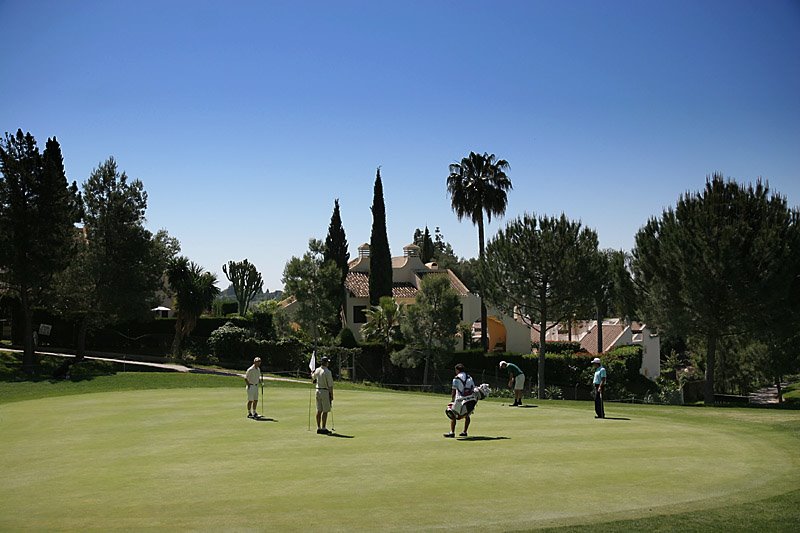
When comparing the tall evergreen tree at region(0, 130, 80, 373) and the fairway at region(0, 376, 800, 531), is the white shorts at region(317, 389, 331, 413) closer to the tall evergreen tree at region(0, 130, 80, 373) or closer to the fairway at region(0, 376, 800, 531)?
the fairway at region(0, 376, 800, 531)

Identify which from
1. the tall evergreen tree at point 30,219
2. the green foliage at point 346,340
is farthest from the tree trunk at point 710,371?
the tall evergreen tree at point 30,219

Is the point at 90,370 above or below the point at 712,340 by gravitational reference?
below

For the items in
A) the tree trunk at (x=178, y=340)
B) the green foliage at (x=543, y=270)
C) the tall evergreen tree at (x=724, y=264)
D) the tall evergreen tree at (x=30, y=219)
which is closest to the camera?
the tall evergreen tree at (x=724, y=264)

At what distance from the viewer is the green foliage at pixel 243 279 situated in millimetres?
75562

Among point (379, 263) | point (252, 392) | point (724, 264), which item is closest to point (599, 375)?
point (252, 392)

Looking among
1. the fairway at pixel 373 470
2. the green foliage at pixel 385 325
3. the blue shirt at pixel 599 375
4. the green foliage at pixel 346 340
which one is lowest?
the fairway at pixel 373 470

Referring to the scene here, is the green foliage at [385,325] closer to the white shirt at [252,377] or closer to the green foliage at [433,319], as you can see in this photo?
the green foliage at [433,319]

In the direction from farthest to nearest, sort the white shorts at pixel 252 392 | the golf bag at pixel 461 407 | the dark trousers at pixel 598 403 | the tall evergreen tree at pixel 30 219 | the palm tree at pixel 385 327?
the palm tree at pixel 385 327
the tall evergreen tree at pixel 30 219
the dark trousers at pixel 598 403
the white shorts at pixel 252 392
the golf bag at pixel 461 407

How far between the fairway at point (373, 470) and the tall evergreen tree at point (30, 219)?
2094 centimetres

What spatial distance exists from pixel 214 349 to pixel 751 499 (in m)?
44.6

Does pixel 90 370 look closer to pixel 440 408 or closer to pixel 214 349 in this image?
pixel 214 349

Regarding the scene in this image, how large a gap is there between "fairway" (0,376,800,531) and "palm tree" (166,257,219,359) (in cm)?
3013

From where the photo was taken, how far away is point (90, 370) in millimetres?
41938

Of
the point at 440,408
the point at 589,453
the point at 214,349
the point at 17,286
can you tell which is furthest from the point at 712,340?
the point at 17,286
